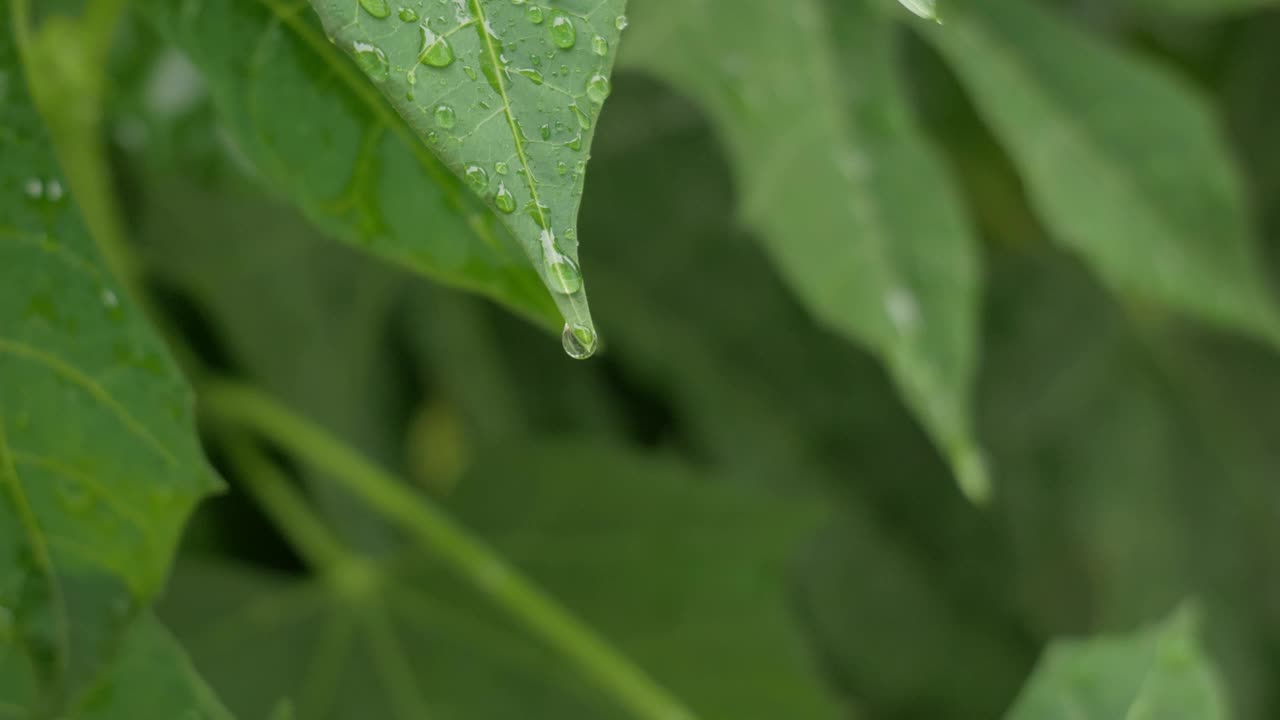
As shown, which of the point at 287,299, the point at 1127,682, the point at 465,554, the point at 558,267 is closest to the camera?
the point at 558,267

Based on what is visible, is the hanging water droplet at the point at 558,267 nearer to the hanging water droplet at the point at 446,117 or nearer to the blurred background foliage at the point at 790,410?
the hanging water droplet at the point at 446,117

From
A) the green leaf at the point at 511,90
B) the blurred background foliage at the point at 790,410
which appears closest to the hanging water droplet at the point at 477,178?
the green leaf at the point at 511,90

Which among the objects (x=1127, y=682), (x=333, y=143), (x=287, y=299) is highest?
(x=333, y=143)

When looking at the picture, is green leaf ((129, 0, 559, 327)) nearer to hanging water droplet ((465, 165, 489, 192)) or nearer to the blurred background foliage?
hanging water droplet ((465, 165, 489, 192))

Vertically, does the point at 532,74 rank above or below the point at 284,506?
above

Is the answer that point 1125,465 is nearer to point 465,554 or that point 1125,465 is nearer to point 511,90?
point 465,554

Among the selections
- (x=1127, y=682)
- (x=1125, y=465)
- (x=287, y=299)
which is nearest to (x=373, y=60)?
(x=1127, y=682)

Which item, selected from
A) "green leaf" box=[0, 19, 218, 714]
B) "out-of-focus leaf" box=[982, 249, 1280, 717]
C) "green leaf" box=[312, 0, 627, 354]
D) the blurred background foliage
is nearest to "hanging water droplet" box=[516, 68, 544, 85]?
"green leaf" box=[312, 0, 627, 354]
